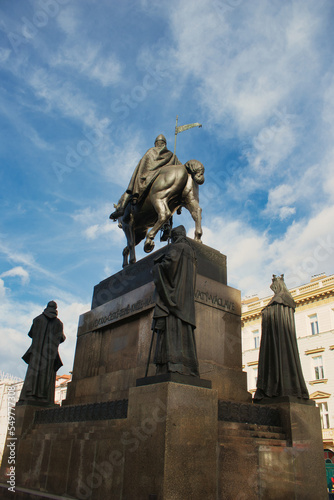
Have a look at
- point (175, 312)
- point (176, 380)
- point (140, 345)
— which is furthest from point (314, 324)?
point (176, 380)

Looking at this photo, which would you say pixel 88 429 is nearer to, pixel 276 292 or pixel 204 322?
pixel 204 322

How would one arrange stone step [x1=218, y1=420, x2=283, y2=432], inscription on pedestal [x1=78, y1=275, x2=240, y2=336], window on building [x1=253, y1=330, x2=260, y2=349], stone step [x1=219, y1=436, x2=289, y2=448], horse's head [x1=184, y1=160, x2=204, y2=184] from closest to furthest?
stone step [x1=219, y1=436, x2=289, y2=448], stone step [x1=218, y1=420, x2=283, y2=432], inscription on pedestal [x1=78, y1=275, x2=240, y2=336], horse's head [x1=184, y1=160, x2=204, y2=184], window on building [x1=253, y1=330, x2=260, y2=349]

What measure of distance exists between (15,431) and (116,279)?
4895 mm

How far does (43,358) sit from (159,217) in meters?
5.58

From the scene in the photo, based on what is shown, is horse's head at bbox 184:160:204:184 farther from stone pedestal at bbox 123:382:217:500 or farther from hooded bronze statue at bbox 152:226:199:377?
stone pedestal at bbox 123:382:217:500

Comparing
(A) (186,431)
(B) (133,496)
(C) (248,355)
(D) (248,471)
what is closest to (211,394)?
(A) (186,431)

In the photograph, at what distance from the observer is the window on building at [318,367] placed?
38.2m

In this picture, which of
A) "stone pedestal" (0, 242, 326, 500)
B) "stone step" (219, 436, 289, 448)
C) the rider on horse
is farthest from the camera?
the rider on horse

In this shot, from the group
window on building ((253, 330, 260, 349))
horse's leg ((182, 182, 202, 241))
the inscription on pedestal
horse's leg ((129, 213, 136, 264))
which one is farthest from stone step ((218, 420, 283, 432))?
window on building ((253, 330, 260, 349))

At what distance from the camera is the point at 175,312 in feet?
24.7

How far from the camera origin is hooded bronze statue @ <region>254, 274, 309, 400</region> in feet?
30.1

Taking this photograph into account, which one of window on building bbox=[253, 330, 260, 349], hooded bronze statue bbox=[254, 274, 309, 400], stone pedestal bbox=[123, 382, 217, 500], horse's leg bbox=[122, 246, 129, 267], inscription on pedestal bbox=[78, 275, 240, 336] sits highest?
window on building bbox=[253, 330, 260, 349]

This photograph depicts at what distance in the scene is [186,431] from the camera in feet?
21.7

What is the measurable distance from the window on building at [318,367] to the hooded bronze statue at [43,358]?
3082 centimetres
